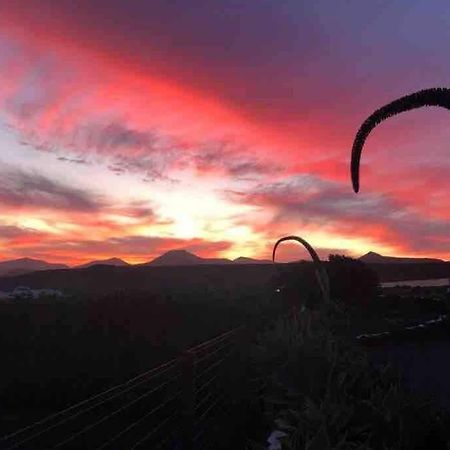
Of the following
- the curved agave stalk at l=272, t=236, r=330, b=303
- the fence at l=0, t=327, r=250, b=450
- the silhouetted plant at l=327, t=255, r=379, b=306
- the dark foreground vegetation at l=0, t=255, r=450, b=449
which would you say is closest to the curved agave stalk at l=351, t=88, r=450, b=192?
the dark foreground vegetation at l=0, t=255, r=450, b=449

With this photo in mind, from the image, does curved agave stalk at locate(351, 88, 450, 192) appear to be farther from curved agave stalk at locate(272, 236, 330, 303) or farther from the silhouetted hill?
the silhouetted hill

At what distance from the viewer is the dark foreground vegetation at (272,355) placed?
19.4ft

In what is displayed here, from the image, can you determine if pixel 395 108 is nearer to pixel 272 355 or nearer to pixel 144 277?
pixel 272 355

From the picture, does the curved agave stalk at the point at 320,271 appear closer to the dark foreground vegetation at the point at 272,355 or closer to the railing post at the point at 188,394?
the dark foreground vegetation at the point at 272,355

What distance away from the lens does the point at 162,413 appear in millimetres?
18734

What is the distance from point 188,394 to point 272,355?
7.60ft

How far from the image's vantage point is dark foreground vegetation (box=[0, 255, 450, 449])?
5.92m

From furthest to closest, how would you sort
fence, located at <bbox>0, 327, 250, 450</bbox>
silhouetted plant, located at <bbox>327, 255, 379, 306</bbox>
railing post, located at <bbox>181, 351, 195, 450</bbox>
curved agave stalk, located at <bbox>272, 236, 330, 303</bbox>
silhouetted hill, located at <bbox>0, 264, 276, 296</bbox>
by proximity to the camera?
silhouetted hill, located at <bbox>0, 264, 276, 296</bbox> < silhouetted plant, located at <bbox>327, 255, 379, 306</bbox> < curved agave stalk, located at <bbox>272, 236, 330, 303</bbox> < railing post, located at <bbox>181, 351, 195, 450</bbox> < fence, located at <bbox>0, 327, 250, 450</bbox>

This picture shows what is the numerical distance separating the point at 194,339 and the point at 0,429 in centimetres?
1043

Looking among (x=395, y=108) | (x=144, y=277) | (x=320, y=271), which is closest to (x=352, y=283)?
(x=320, y=271)

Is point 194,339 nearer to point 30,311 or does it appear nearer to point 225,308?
point 225,308

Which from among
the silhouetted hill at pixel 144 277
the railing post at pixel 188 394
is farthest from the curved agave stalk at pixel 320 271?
the silhouetted hill at pixel 144 277

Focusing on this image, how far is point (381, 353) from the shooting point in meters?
19.2

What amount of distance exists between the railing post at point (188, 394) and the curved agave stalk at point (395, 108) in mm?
4582
